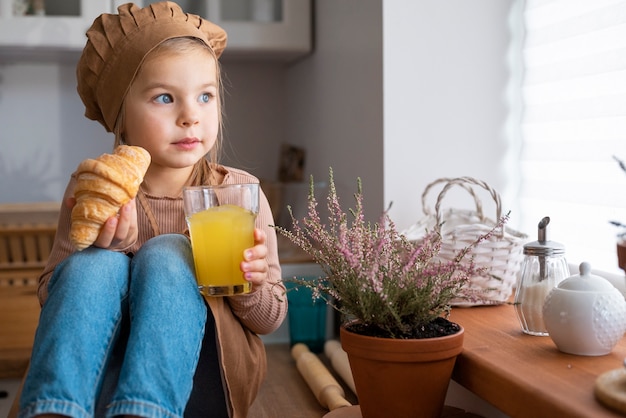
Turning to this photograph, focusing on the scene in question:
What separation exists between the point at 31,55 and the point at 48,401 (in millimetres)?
1741

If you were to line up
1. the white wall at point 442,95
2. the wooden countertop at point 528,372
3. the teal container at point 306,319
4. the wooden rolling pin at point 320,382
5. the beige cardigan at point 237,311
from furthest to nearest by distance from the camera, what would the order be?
the teal container at point 306,319, the white wall at point 442,95, the wooden rolling pin at point 320,382, the beige cardigan at point 237,311, the wooden countertop at point 528,372

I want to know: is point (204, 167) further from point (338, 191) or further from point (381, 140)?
point (338, 191)

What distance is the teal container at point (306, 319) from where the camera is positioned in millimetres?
1866

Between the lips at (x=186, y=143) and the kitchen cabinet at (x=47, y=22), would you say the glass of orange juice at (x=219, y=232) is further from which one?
the kitchen cabinet at (x=47, y=22)

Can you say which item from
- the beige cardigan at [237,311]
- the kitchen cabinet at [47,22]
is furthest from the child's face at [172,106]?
the kitchen cabinet at [47,22]

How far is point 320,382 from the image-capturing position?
1506mm

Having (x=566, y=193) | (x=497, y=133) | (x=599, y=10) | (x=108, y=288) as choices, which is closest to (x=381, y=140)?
(x=497, y=133)

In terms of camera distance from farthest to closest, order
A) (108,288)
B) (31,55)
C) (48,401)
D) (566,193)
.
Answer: (31,55), (566,193), (108,288), (48,401)

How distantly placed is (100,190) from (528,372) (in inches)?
24.1

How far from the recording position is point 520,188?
1.76 metres

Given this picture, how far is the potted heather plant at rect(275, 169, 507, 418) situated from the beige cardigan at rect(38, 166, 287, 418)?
0.18 m

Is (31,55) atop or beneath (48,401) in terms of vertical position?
atop

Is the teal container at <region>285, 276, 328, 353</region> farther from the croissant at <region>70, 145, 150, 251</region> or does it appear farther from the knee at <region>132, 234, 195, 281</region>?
the croissant at <region>70, 145, 150, 251</region>

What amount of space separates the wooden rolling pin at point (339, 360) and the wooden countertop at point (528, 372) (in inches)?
13.1
